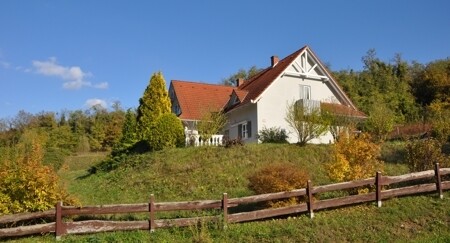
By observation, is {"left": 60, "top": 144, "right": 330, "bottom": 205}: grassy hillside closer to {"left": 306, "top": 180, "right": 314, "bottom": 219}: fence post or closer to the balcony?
the balcony

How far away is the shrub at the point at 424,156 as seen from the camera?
17.5m

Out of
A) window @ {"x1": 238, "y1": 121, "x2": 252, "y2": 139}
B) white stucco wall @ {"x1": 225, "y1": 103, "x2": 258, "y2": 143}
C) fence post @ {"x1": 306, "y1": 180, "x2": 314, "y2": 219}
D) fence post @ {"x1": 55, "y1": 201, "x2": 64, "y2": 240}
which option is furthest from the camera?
window @ {"x1": 238, "y1": 121, "x2": 252, "y2": 139}

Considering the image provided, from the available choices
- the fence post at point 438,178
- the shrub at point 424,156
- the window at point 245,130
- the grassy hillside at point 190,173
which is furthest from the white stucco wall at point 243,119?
the fence post at point 438,178

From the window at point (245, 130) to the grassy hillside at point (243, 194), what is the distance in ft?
20.3

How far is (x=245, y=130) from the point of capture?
3095 cm

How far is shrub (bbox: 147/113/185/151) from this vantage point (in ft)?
84.6

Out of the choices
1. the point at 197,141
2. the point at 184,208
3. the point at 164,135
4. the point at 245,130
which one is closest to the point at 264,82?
the point at 245,130

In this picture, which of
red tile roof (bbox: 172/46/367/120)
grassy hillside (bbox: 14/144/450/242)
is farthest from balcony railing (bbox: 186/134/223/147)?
red tile roof (bbox: 172/46/367/120)

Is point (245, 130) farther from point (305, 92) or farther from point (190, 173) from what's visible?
point (190, 173)

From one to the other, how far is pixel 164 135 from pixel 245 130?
23.1 ft

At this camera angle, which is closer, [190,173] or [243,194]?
[243,194]

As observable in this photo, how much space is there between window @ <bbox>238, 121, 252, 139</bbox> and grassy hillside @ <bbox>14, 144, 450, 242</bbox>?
6.18m

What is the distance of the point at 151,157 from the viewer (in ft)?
80.4

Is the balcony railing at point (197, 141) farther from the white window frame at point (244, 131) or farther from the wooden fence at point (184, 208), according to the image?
the wooden fence at point (184, 208)
